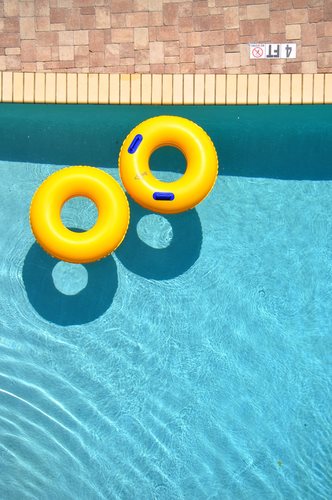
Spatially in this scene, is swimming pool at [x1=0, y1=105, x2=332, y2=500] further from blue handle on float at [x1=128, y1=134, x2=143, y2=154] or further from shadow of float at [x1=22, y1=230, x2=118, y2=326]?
blue handle on float at [x1=128, y1=134, x2=143, y2=154]

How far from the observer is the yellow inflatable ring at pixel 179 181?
19.3 ft

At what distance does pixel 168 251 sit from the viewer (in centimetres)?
660

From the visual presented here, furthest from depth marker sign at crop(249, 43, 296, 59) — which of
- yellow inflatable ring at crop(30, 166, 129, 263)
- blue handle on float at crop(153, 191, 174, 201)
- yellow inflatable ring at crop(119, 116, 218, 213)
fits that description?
yellow inflatable ring at crop(30, 166, 129, 263)

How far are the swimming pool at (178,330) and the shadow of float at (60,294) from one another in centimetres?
1

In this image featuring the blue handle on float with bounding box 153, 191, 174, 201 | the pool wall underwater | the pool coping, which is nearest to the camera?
the blue handle on float with bounding box 153, 191, 174, 201

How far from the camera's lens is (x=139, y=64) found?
6.24 m

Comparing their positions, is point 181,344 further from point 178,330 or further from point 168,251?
point 168,251

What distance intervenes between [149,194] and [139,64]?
4.03 feet

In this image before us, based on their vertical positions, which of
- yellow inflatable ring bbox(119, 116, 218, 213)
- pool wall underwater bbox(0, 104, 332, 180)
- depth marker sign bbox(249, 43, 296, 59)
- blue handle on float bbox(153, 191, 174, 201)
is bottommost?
blue handle on float bbox(153, 191, 174, 201)

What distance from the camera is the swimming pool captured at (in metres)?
6.59

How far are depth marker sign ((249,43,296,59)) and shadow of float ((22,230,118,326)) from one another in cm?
234

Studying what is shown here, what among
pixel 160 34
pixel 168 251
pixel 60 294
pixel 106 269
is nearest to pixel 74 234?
pixel 106 269

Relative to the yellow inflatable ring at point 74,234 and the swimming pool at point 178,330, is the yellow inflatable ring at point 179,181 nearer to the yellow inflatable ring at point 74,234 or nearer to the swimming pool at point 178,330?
the yellow inflatable ring at point 74,234

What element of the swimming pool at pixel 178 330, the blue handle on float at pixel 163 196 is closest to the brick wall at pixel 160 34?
the swimming pool at pixel 178 330
